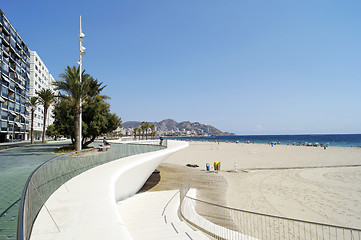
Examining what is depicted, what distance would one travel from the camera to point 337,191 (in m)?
14.6

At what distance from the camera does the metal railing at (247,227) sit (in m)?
7.94

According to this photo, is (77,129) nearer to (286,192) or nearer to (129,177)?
(129,177)

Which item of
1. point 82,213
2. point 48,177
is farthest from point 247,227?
point 48,177

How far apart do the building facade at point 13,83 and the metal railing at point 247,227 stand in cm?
5044

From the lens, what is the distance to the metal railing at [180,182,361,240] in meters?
7.94

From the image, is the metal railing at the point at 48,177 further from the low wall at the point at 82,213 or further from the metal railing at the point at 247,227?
the metal railing at the point at 247,227

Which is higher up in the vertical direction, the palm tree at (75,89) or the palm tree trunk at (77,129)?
the palm tree at (75,89)

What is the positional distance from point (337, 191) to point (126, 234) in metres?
17.0

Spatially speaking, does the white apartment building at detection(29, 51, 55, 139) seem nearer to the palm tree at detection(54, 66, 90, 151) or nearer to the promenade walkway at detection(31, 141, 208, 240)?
the palm tree at detection(54, 66, 90, 151)

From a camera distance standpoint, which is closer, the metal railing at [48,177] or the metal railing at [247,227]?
the metal railing at [48,177]

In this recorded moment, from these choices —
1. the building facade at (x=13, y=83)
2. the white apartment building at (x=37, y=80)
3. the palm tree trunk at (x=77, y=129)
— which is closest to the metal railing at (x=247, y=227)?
the palm tree trunk at (x=77, y=129)

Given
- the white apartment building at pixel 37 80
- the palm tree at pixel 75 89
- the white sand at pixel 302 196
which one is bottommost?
the white sand at pixel 302 196

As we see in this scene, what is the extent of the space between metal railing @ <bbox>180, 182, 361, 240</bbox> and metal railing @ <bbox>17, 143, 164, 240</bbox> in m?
4.89

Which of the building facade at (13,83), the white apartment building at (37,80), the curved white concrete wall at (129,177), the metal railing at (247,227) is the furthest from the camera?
the white apartment building at (37,80)
